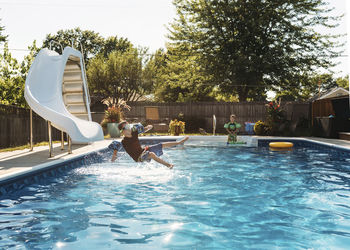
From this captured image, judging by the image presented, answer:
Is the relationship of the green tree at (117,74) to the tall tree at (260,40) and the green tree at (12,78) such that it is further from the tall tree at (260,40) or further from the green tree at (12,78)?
the green tree at (12,78)

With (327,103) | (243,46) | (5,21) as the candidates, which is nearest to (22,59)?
(5,21)

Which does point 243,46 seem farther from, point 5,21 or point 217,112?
point 5,21

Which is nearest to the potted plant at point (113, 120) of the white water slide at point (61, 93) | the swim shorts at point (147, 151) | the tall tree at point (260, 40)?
the white water slide at point (61, 93)

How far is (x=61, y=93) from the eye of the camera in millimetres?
9609

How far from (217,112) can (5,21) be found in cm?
1322

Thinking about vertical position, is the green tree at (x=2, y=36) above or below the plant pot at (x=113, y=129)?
above

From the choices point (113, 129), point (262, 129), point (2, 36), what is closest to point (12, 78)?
point (2, 36)

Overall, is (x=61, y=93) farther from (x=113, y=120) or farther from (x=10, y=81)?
(x=10, y=81)

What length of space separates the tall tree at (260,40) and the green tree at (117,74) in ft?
39.6

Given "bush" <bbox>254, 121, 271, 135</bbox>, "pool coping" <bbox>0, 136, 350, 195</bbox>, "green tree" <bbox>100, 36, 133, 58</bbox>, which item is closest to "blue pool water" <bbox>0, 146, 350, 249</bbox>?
"pool coping" <bbox>0, 136, 350, 195</bbox>

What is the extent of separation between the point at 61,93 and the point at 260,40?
16.7m

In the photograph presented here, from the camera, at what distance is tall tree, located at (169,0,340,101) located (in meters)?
22.4

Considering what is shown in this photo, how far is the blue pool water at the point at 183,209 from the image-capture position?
3.71 m

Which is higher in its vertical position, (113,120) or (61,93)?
(61,93)
